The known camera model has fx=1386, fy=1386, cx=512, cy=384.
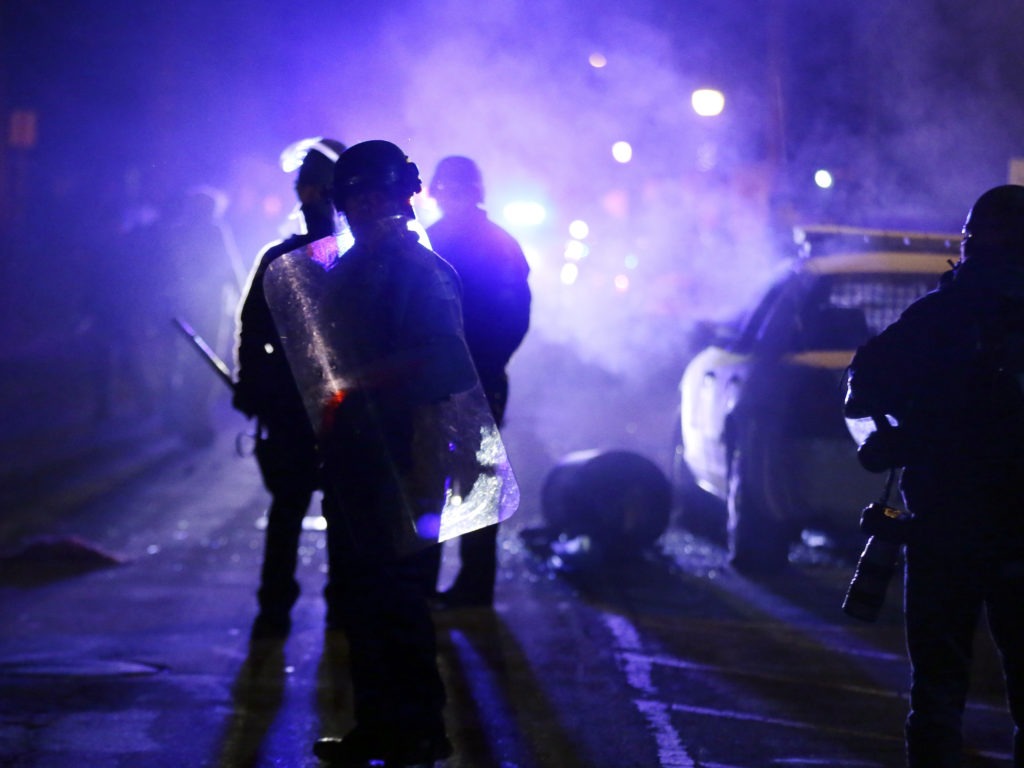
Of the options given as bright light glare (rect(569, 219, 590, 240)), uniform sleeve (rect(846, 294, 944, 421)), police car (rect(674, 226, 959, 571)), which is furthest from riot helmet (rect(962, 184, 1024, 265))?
bright light glare (rect(569, 219, 590, 240))

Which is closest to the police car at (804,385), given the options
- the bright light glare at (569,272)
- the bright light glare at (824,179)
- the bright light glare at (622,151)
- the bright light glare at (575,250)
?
the bright light glare at (824,179)

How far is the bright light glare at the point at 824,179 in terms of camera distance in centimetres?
1428

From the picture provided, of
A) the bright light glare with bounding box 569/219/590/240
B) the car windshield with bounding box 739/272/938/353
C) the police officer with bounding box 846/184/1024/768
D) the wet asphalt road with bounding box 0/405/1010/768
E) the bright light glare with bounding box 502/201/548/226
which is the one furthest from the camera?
the bright light glare with bounding box 569/219/590/240

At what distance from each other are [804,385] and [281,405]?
2.70 meters

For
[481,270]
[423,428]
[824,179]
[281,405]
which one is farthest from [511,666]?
→ [824,179]

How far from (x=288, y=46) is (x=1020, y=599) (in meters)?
15.1

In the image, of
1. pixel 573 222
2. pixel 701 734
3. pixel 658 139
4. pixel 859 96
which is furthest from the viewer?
Result: pixel 573 222

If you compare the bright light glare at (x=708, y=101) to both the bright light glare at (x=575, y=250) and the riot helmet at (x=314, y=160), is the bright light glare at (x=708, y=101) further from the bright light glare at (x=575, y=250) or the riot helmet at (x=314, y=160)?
the riot helmet at (x=314, y=160)

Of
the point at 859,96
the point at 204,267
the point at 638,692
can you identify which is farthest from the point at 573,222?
the point at 638,692

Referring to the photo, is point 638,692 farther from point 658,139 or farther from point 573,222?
point 573,222

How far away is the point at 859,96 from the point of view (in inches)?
534

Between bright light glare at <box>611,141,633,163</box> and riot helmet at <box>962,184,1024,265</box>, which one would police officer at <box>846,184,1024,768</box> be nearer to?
riot helmet at <box>962,184,1024,265</box>

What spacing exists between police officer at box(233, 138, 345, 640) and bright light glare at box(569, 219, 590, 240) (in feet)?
80.4

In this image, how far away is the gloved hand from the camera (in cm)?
342
